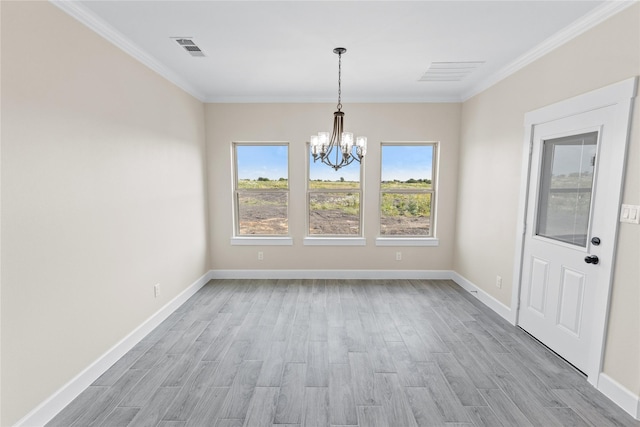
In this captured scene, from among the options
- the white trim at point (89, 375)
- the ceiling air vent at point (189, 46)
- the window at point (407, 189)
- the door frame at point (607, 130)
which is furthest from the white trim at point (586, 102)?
the white trim at point (89, 375)

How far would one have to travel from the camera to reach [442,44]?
2742 mm

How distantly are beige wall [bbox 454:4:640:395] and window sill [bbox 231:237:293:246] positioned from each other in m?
2.64

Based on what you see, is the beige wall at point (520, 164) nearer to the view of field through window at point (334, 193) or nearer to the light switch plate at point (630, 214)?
the light switch plate at point (630, 214)

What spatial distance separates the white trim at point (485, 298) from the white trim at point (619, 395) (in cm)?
106

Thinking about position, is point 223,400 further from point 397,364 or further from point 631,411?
point 631,411

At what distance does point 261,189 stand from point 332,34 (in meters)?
2.66

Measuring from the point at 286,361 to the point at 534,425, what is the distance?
1.79 meters

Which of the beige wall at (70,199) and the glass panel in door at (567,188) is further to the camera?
the glass panel in door at (567,188)

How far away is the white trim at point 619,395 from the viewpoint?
6.37 feet

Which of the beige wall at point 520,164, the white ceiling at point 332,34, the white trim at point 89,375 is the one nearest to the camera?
the white trim at point 89,375

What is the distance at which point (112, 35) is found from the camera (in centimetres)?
248

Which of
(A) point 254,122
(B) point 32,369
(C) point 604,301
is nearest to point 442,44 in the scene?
(C) point 604,301

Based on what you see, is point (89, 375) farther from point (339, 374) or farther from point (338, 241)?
point (338, 241)

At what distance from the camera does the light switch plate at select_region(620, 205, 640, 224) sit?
196cm
